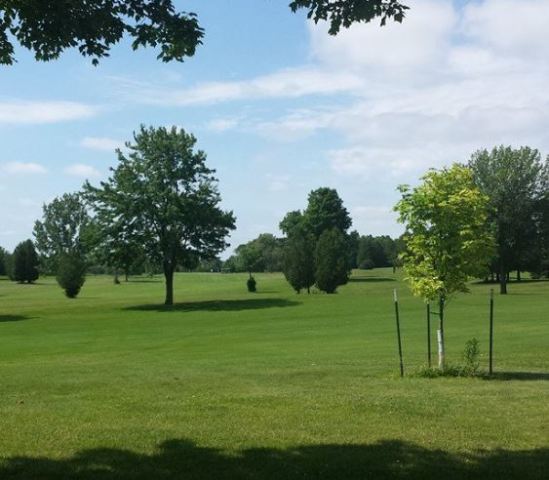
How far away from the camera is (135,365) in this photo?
1897 cm

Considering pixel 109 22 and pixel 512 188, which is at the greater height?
pixel 512 188

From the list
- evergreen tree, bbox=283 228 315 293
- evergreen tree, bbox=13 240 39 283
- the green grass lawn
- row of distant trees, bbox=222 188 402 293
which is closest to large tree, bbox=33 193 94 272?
evergreen tree, bbox=13 240 39 283

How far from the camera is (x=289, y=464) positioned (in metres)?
7.24

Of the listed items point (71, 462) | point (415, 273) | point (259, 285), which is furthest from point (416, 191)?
point (259, 285)

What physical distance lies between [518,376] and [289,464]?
961 cm

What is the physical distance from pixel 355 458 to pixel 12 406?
19.7 ft

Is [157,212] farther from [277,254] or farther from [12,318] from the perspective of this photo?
[277,254]

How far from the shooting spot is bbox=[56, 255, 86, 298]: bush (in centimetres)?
7325

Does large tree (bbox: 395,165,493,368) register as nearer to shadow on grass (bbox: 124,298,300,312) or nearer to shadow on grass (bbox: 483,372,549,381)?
shadow on grass (bbox: 483,372,549,381)

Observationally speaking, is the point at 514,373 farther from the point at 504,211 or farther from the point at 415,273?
the point at 504,211

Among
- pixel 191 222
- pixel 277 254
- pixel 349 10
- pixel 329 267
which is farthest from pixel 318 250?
pixel 277 254

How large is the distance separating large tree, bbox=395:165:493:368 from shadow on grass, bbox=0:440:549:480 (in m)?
7.65

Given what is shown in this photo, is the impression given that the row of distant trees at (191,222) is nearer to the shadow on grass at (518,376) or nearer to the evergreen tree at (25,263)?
the shadow on grass at (518,376)

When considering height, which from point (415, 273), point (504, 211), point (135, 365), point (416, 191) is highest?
point (504, 211)
